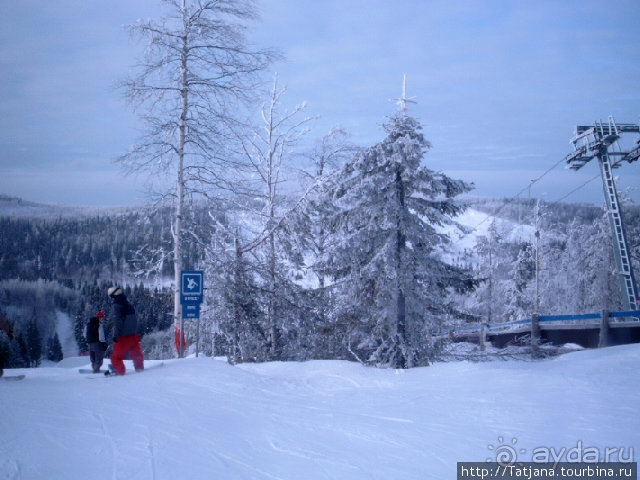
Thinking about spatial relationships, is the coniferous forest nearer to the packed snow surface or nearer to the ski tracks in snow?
the packed snow surface

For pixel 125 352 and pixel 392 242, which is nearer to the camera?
pixel 125 352

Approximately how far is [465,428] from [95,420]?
4.46m

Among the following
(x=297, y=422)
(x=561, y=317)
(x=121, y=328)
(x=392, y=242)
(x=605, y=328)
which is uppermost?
(x=392, y=242)

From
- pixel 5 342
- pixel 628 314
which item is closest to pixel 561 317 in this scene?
pixel 628 314

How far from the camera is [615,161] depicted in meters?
21.4

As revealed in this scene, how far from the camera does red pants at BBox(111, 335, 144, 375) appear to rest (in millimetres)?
9469

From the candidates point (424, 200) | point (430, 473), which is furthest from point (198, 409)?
point (424, 200)

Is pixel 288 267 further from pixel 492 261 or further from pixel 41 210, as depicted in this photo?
pixel 492 261

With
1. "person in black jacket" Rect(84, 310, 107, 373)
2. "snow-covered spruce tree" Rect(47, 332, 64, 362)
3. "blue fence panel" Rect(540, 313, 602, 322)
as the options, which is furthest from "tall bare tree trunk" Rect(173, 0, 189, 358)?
"blue fence panel" Rect(540, 313, 602, 322)

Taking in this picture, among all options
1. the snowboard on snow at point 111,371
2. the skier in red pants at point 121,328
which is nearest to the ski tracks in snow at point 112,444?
the skier in red pants at point 121,328

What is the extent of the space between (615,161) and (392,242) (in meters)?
13.3

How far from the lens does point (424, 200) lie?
14.3 m

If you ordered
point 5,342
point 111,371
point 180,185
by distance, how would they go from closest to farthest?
point 5,342 → point 111,371 → point 180,185

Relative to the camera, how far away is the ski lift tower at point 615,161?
802 inches
